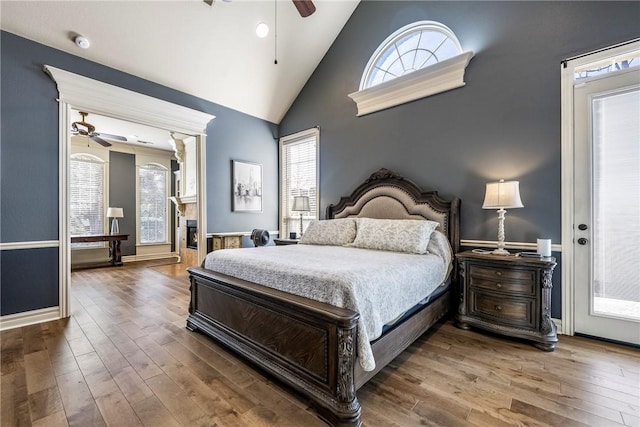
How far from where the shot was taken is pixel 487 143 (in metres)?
3.05

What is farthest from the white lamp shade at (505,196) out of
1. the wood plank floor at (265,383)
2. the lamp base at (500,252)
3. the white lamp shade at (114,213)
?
the white lamp shade at (114,213)

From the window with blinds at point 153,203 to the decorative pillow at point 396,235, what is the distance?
641cm

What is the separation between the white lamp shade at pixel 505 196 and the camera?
259cm

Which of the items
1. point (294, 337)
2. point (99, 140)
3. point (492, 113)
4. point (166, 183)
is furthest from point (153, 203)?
point (492, 113)

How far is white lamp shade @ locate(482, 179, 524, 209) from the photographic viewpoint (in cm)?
259

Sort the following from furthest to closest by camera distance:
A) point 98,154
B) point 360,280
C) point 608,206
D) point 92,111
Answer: point 98,154 < point 92,111 < point 608,206 < point 360,280

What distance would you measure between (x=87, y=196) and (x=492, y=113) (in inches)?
321

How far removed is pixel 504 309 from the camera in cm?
254

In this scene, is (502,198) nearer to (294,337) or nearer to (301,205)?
(294,337)

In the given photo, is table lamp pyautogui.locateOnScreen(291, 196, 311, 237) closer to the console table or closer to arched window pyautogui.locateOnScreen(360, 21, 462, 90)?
arched window pyautogui.locateOnScreen(360, 21, 462, 90)

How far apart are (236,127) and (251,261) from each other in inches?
135

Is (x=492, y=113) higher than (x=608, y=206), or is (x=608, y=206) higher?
(x=492, y=113)

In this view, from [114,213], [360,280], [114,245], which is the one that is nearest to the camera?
[360,280]

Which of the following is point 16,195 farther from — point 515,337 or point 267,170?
point 515,337
